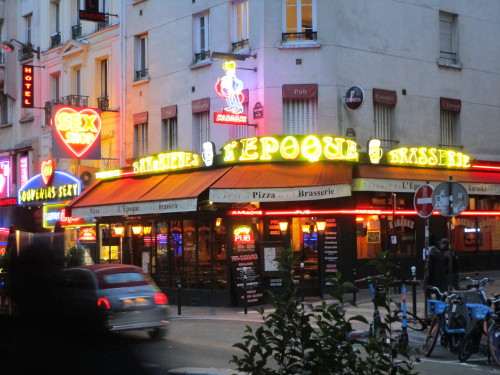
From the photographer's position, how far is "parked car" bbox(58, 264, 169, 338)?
14.6m

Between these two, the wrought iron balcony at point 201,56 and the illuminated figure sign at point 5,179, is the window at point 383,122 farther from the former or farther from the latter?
the illuminated figure sign at point 5,179

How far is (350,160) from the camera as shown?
22.2 meters

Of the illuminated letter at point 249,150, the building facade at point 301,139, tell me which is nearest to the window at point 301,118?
the building facade at point 301,139

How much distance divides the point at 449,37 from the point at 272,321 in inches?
861

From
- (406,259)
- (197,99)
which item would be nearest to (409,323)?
(406,259)

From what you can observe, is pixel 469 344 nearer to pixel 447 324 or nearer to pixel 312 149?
pixel 447 324

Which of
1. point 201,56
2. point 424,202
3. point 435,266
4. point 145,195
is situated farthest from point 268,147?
point 435,266

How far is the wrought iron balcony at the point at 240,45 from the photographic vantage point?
2388cm

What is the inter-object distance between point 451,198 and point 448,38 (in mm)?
12769

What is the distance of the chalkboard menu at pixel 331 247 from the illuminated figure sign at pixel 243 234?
2143mm

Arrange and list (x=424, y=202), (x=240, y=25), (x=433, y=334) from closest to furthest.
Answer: (x=433, y=334), (x=424, y=202), (x=240, y=25)

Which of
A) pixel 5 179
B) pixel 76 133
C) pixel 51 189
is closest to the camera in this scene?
pixel 76 133

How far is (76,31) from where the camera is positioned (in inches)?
1254

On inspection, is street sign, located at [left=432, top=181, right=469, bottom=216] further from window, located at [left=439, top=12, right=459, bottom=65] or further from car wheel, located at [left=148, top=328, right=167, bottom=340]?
window, located at [left=439, top=12, right=459, bottom=65]
